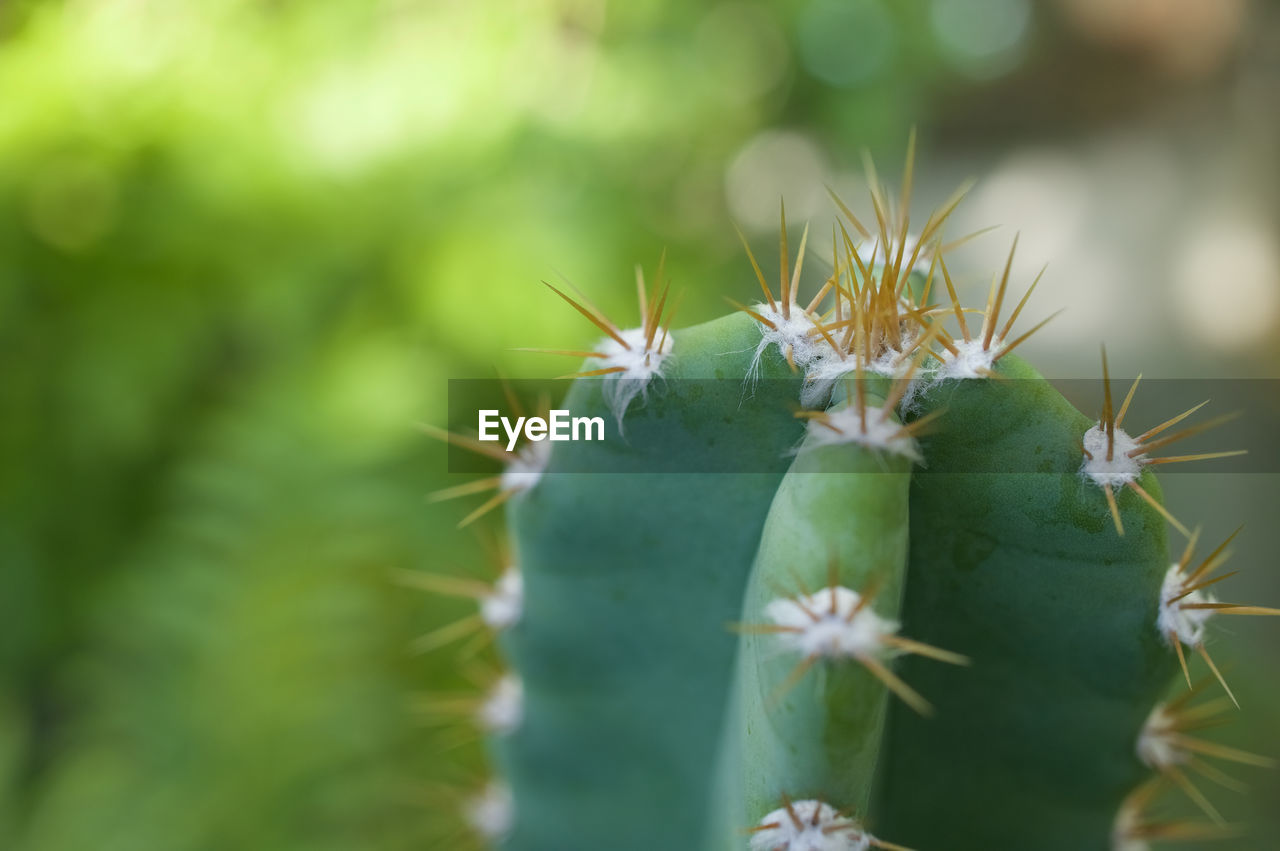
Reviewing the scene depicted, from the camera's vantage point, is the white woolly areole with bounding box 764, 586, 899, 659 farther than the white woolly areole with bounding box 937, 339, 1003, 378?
No

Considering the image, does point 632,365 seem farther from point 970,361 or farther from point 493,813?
point 493,813

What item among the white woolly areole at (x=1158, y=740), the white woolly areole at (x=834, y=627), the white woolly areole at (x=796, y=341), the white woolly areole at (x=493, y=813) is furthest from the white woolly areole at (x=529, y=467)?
the white woolly areole at (x=1158, y=740)

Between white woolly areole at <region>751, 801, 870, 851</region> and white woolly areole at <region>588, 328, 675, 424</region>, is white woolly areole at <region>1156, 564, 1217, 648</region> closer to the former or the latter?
white woolly areole at <region>751, 801, 870, 851</region>

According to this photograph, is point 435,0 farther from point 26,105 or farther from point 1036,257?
point 1036,257

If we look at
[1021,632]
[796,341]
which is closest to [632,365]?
[796,341]

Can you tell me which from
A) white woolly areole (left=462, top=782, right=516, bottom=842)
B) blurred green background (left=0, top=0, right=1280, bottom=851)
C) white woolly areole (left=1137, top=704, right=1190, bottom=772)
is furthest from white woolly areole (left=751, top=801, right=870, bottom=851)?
blurred green background (left=0, top=0, right=1280, bottom=851)

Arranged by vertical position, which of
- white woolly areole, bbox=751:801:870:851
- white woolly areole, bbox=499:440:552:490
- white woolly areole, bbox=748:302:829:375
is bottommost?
white woolly areole, bbox=751:801:870:851

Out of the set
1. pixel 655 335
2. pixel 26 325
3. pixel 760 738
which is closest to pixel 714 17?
pixel 26 325
